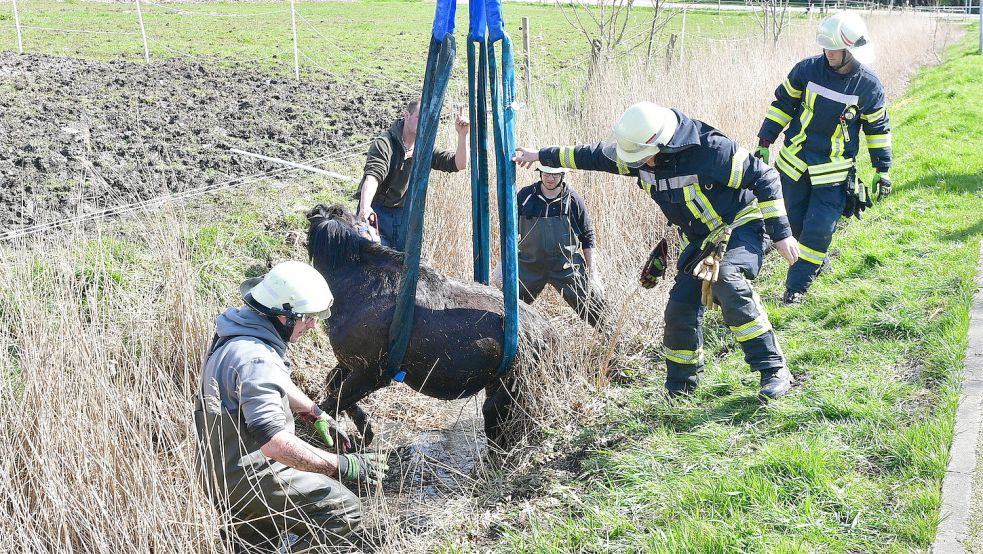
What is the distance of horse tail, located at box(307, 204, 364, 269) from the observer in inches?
179

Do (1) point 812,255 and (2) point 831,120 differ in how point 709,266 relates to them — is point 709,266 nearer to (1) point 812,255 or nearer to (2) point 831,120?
(1) point 812,255

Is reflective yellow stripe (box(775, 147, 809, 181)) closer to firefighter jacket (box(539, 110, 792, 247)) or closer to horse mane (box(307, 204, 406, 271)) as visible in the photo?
firefighter jacket (box(539, 110, 792, 247))

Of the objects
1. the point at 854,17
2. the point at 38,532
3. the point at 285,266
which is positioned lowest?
the point at 38,532

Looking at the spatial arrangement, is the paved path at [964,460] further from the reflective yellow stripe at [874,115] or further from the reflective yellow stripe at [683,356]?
the reflective yellow stripe at [874,115]

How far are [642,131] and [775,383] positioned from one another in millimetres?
1535

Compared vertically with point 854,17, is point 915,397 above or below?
below

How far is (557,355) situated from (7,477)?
277 cm

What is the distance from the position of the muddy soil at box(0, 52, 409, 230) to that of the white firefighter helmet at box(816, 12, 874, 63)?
488 cm

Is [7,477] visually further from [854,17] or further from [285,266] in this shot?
[854,17]

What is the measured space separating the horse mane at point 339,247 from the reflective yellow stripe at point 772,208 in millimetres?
1929

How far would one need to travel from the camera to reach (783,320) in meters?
5.78

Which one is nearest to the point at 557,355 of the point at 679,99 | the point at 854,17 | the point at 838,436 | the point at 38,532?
the point at 838,436

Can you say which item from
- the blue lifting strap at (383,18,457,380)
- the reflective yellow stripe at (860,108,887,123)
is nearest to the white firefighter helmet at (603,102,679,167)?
the blue lifting strap at (383,18,457,380)

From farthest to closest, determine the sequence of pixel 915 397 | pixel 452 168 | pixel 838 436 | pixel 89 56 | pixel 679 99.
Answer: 1. pixel 89 56
2. pixel 679 99
3. pixel 452 168
4. pixel 915 397
5. pixel 838 436
